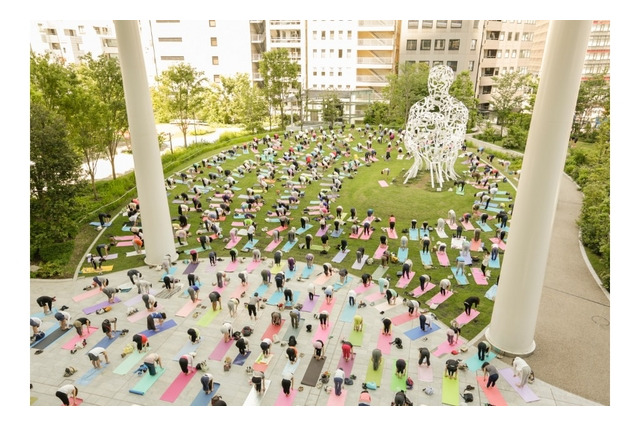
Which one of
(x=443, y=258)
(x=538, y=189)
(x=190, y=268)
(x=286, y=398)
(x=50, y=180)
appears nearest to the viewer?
(x=538, y=189)

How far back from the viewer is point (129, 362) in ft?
49.8

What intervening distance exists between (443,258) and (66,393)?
17.9m

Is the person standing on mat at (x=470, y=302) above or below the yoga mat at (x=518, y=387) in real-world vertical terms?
above

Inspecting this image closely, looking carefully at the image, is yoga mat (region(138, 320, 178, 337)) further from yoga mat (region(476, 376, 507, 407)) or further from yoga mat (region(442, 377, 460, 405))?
yoga mat (region(476, 376, 507, 407))

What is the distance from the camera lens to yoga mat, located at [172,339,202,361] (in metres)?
15.5

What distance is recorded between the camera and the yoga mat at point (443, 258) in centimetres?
2202

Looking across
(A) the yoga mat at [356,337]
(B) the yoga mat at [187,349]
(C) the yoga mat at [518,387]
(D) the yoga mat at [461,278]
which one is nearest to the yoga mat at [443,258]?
(D) the yoga mat at [461,278]

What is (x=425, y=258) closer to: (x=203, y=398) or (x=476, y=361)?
(x=476, y=361)

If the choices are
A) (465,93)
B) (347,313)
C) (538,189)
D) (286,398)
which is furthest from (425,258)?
(465,93)

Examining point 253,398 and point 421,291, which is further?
point 421,291

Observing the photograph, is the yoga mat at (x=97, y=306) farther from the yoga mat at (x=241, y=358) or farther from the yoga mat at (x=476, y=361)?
the yoga mat at (x=476, y=361)

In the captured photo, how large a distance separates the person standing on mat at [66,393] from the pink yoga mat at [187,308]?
5100 millimetres
